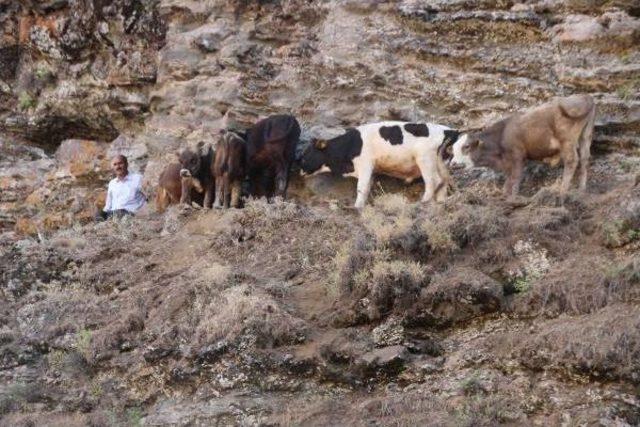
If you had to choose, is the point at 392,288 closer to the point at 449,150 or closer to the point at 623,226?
the point at 623,226

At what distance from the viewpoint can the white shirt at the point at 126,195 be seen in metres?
16.7

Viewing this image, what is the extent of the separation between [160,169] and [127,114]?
182 centimetres

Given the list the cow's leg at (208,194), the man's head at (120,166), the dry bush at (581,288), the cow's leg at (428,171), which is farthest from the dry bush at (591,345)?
the man's head at (120,166)

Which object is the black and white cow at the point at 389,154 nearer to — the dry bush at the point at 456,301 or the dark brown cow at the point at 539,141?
the dark brown cow at the point at 539,141

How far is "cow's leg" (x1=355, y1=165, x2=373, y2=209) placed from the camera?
1501 centimetres

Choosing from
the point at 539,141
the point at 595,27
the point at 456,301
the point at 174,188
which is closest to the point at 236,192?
the point at 174,188

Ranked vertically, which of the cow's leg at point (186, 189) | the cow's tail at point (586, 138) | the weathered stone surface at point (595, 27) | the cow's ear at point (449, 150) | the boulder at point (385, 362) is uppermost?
the weathered stone surface at point (595, 27)

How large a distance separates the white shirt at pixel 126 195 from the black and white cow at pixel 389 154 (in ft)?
9.85

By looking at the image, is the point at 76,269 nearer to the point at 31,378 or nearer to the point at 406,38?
the point at 31,378

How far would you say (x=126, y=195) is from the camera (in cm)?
1675

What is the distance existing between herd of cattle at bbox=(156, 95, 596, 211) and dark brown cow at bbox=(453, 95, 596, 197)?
0.01 metres

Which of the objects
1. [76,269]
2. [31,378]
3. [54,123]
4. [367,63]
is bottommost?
[31,378]

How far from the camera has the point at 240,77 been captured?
56.9 ft

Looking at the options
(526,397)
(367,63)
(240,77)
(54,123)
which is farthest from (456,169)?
(54,123)
